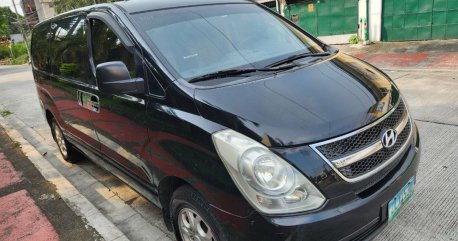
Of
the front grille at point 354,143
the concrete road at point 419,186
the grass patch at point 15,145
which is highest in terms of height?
the front grille at point 354,143

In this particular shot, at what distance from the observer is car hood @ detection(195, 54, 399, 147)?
2.00m

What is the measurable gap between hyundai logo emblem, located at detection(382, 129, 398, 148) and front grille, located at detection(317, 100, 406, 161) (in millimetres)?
30

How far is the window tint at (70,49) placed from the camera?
3.58 metres

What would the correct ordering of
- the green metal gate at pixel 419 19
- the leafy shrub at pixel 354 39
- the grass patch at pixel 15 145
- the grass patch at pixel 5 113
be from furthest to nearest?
1. the leafy shrub at pixel 354 39
2. the green metal gate at pixel 419 19
3. the grass patch at pixel 5 113
4. the grass patch at pixel 15 145

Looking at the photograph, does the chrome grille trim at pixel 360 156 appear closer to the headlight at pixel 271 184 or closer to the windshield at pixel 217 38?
the headlight at pixel 271 184

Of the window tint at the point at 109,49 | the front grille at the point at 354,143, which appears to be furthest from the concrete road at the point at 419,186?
the window tint at the point at 109,49

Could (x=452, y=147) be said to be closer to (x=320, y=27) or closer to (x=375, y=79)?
(x=375, y=79)

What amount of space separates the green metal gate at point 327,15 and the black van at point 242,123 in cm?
1067

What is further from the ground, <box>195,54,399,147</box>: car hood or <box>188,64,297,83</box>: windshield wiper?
<box>188,64,297,83</box>: windshield wiper

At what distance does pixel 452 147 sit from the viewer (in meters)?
4.07

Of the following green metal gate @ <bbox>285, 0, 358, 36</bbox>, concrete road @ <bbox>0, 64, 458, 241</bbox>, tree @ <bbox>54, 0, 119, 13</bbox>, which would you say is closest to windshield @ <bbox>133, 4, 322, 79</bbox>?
concrete road @ <bbox>0, 64, 458, 241</bbox>

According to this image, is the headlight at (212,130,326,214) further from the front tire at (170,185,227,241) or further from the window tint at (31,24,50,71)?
the window tint at (31,24,50,71)

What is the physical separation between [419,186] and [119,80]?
2.71 m

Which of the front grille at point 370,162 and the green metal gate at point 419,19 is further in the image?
the green metal gate at point 419,19
